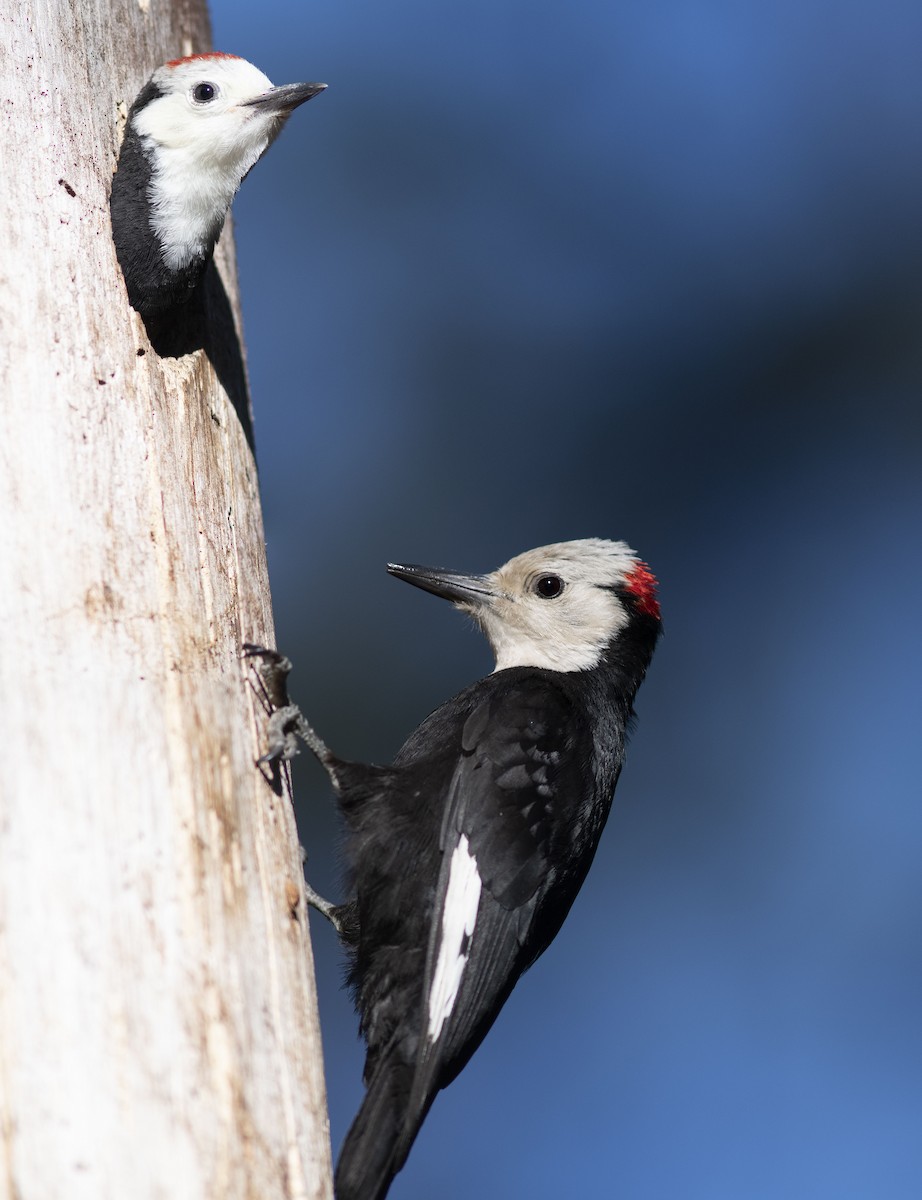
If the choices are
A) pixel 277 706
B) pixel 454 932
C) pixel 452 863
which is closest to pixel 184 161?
pixel 277 706

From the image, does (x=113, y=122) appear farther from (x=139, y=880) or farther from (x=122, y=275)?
(x=139, y=880)

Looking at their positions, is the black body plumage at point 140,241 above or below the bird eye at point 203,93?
below

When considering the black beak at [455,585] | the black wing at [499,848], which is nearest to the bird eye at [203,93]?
the black beak at [455,585]

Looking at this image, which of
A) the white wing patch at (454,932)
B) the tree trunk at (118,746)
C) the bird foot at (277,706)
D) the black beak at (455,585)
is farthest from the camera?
the black beak at (455,585)

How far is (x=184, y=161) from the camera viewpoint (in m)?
2.76

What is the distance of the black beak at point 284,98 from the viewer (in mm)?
2887

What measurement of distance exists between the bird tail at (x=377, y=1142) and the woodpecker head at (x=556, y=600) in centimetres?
134

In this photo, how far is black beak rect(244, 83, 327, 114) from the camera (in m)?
2.89

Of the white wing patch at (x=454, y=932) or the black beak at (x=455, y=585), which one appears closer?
the white wing patch at (x=454, y=932)

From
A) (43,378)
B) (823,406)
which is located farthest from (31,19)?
(823,406)

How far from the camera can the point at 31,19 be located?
8.45ft

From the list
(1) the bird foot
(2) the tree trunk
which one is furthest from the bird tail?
(1) the bird foot

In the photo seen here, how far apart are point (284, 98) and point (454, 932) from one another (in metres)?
1.77

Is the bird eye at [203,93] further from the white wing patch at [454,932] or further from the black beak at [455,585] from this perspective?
the white wing patch at [454,932]
